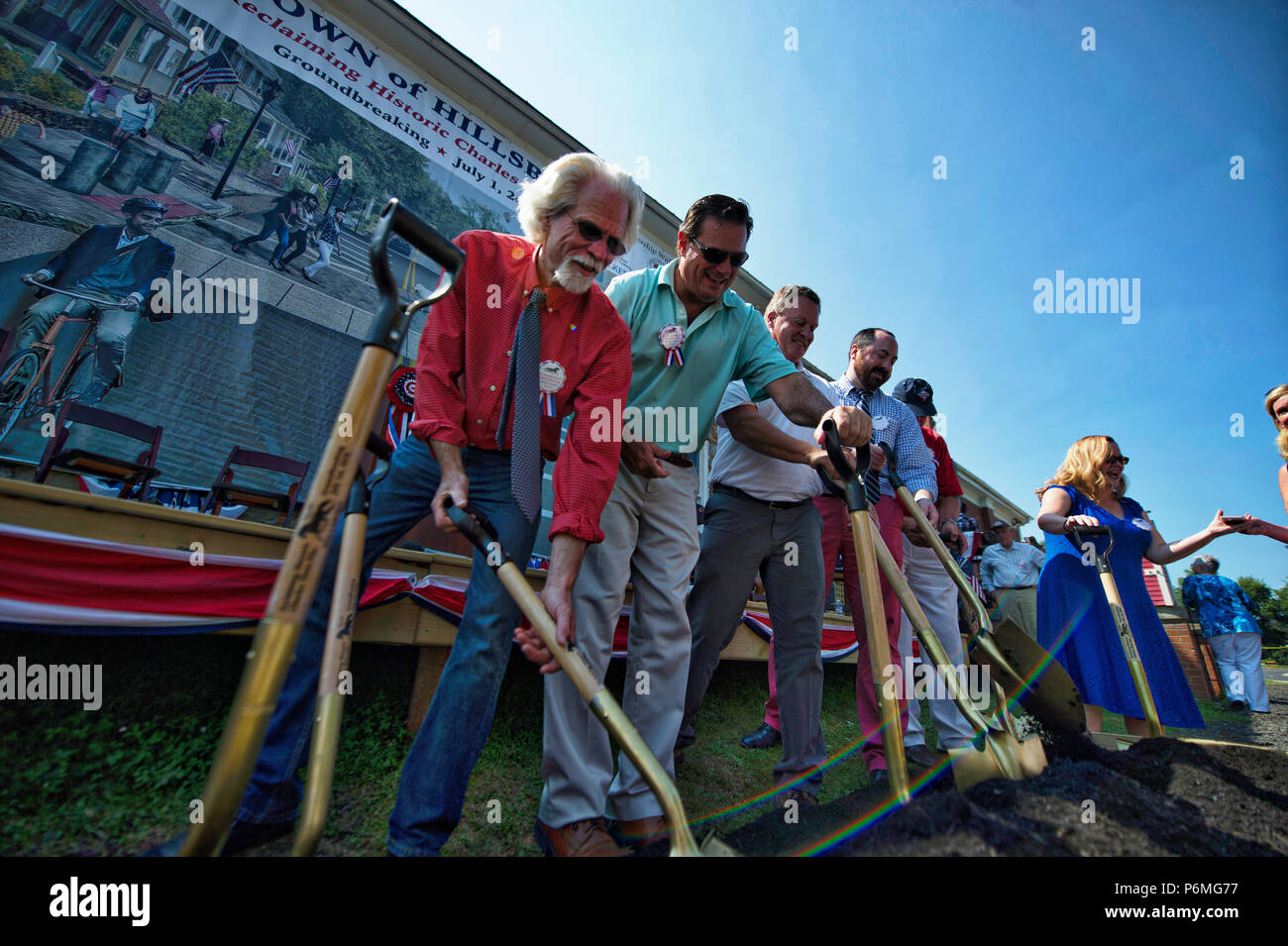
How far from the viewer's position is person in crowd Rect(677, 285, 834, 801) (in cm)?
230

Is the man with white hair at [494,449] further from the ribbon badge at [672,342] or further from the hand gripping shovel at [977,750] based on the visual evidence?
the hand gripping shovel at [977,750]

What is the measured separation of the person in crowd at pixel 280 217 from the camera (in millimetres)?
5273

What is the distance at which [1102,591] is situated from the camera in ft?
10.2

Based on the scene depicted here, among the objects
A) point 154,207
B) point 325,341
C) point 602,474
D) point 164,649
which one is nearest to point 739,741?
point 602,474

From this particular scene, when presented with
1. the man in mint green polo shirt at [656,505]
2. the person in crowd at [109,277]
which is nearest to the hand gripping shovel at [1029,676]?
the man in mint green polo shirt at [656,505]

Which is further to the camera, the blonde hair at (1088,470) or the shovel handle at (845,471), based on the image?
the blonde hair at (1088,470)

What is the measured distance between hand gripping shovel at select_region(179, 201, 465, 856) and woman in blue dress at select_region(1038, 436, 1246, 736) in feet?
11.6

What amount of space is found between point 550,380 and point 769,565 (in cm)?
141

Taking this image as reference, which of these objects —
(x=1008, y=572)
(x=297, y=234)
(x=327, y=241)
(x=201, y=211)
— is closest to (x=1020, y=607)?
(x=1008, y=572)

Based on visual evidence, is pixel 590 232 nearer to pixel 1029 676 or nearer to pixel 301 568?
pixel 301 568

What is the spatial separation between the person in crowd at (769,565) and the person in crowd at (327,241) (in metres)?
4.95

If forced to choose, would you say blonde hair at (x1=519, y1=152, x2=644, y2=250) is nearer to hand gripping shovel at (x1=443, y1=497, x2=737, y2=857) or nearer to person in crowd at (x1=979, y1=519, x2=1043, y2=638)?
hand gripping shovel at (x1=443, y1=497, x2=737, y2=857)
